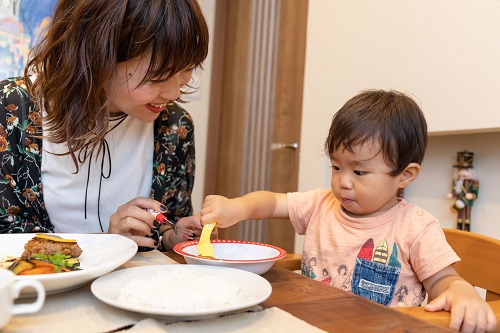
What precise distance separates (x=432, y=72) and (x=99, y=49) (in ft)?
4.15

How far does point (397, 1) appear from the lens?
6.36 ft

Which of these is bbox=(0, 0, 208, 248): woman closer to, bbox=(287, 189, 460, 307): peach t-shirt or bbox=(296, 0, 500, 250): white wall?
bbox=(287, 189, 460, 307): peach t-shirt

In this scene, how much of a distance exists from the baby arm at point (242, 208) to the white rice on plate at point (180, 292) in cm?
36

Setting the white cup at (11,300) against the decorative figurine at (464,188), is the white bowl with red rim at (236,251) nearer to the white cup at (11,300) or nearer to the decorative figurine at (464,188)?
the white cup at (11,300)

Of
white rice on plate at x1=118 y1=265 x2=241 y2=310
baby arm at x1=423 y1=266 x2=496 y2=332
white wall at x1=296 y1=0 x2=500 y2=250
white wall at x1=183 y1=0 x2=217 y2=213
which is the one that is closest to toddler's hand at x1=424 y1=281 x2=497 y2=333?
baby arm at x1=423 y1=266 x2=496 y2=332

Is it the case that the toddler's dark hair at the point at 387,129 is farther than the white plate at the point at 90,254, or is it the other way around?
the toddler's dark hair at the point at 387,129

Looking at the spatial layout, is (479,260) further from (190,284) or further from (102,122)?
(102,122)

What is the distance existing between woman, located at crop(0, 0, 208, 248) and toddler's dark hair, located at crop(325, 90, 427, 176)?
0.37 metres

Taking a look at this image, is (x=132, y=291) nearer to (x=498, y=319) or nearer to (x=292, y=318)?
(x=292, y=318)

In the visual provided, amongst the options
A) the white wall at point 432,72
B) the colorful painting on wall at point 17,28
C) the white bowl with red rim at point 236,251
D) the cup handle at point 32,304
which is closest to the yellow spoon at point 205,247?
the white bowl with red rim at point 236,251

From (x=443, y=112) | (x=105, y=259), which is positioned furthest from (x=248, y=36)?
(x=105, y=259)

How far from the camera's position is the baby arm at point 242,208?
1.04m

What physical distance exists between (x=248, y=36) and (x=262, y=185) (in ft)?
3.51

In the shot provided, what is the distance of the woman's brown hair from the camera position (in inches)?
40.4
